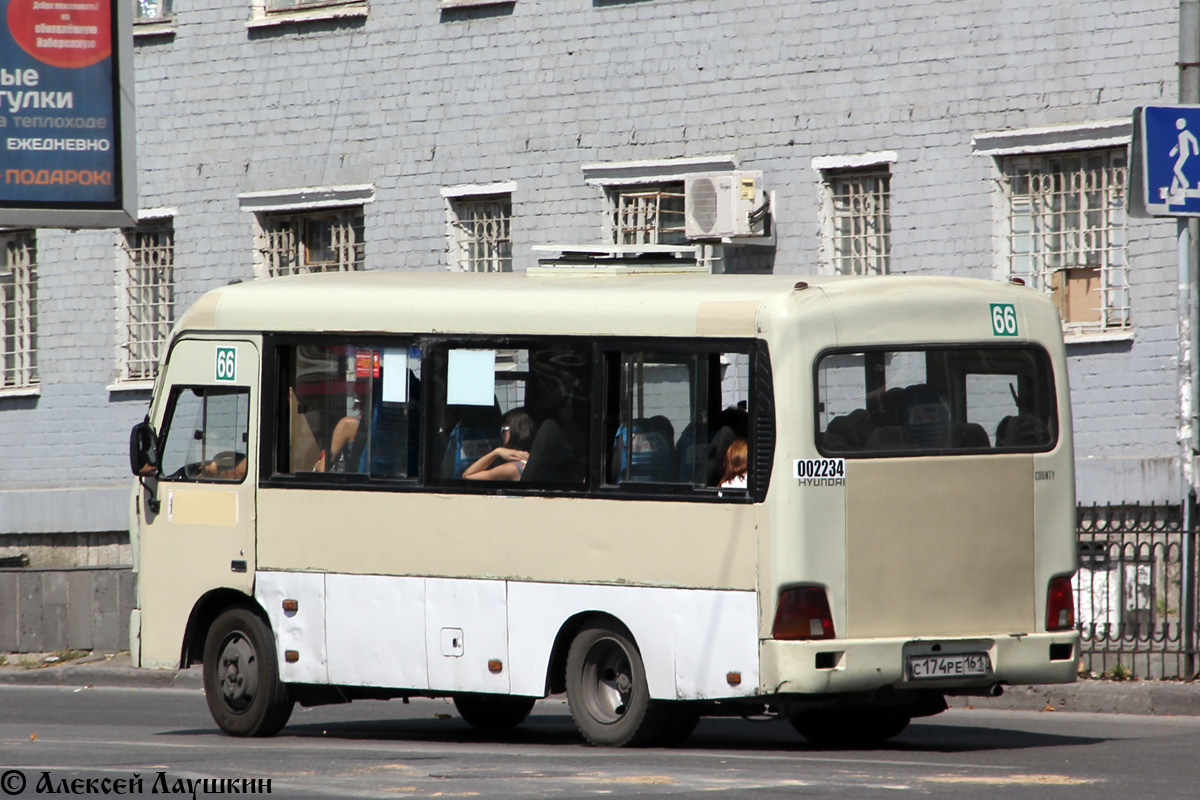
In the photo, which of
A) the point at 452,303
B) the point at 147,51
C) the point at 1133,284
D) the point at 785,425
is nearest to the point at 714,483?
the point at 785,425

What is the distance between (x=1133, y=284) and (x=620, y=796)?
9.78 meters

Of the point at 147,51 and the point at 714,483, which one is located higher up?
the point at 147,51

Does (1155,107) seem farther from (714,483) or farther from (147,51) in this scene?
(147,51)

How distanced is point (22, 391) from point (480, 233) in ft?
21.3

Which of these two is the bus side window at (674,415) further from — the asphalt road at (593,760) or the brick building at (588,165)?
the brick building at (588,165)

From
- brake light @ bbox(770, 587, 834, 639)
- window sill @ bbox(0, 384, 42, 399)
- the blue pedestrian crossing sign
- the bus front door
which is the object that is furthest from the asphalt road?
window sill @ bbox(0, 384, 42, 399)

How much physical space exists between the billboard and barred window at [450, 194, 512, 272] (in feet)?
11.0

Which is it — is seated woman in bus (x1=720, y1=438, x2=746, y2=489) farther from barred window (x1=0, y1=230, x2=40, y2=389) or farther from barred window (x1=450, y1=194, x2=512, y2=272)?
barred window (x1=0, y1=230, x2=40, y2=389)

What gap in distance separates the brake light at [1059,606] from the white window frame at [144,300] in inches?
579

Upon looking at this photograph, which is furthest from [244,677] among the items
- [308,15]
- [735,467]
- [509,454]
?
[308,15]

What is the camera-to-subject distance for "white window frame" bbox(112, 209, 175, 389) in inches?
975

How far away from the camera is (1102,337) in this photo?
1797 centimetres

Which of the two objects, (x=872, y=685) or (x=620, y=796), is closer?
(x=620, y=796)

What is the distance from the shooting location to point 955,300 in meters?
12.0
